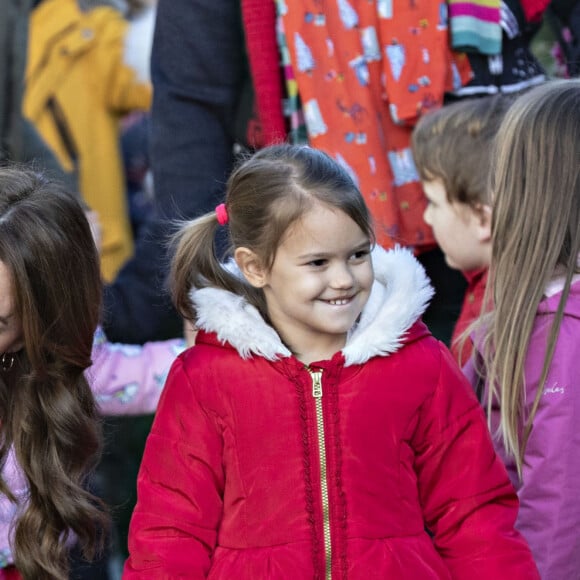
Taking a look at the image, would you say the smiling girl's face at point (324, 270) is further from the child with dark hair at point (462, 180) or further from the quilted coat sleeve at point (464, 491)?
the child with dark hair at point (462, 180)

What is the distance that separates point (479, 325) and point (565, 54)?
117cm

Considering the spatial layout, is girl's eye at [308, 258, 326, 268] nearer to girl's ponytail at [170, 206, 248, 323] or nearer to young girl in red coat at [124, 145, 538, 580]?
young girl in red coat at [124, 145, 538, 580]

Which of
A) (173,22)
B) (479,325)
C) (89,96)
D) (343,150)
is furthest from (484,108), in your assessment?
(89,96)

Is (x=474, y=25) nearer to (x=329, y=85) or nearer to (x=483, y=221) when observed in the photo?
(x=329, y=85)

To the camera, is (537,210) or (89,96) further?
(89,96)

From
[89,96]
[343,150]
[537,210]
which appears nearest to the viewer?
[537,210]

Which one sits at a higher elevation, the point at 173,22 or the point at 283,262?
the point at 173,22

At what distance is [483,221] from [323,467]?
127cm

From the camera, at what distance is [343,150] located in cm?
363

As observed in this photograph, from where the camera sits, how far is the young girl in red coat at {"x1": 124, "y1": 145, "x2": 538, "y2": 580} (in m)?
2.82

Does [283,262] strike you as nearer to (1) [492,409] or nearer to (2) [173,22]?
(1) [492,409]

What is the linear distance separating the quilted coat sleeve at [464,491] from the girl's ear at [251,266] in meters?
0.46

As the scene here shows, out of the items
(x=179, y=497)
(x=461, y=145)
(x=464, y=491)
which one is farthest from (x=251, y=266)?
(x=461, y=145)

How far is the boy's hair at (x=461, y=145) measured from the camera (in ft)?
12.2
